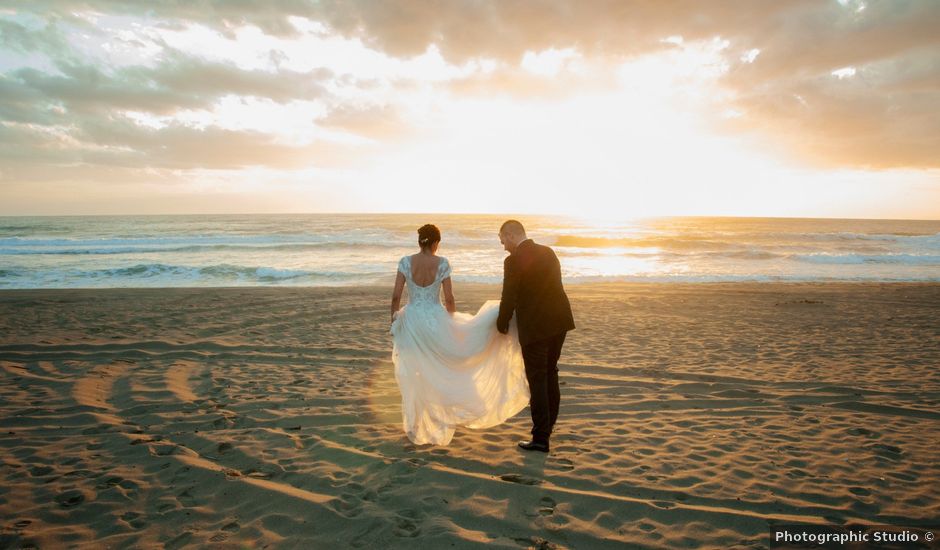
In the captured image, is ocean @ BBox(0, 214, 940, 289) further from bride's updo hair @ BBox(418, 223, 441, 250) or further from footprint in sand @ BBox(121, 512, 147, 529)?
footprint in sand @ BBox(121, 512, 147, 529)

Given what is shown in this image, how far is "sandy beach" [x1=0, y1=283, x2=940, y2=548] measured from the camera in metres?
3.90

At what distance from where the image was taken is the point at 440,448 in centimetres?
531

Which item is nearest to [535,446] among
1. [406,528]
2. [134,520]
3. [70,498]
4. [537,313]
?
[537,313]

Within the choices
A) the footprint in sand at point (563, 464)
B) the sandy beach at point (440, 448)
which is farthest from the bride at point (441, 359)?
the footprint in sand at point (563, 464)

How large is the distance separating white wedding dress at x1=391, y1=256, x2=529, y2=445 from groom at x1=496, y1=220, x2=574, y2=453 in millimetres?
352

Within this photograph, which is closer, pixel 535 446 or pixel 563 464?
pixel 563 464

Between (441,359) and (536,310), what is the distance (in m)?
1.22

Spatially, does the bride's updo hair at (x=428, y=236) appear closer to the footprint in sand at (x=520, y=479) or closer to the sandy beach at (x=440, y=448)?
the sandy beach at (x=440, y=448)

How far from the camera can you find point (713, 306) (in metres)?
14.8

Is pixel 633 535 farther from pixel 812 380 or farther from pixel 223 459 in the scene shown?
pixel 812 380

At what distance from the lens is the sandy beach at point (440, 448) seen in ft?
12.8

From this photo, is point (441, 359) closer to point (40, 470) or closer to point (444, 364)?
point (444, 364)

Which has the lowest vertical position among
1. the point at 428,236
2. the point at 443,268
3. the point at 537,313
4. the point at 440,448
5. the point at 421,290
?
the point at 440,448

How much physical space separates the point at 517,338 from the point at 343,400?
9.30 feet
